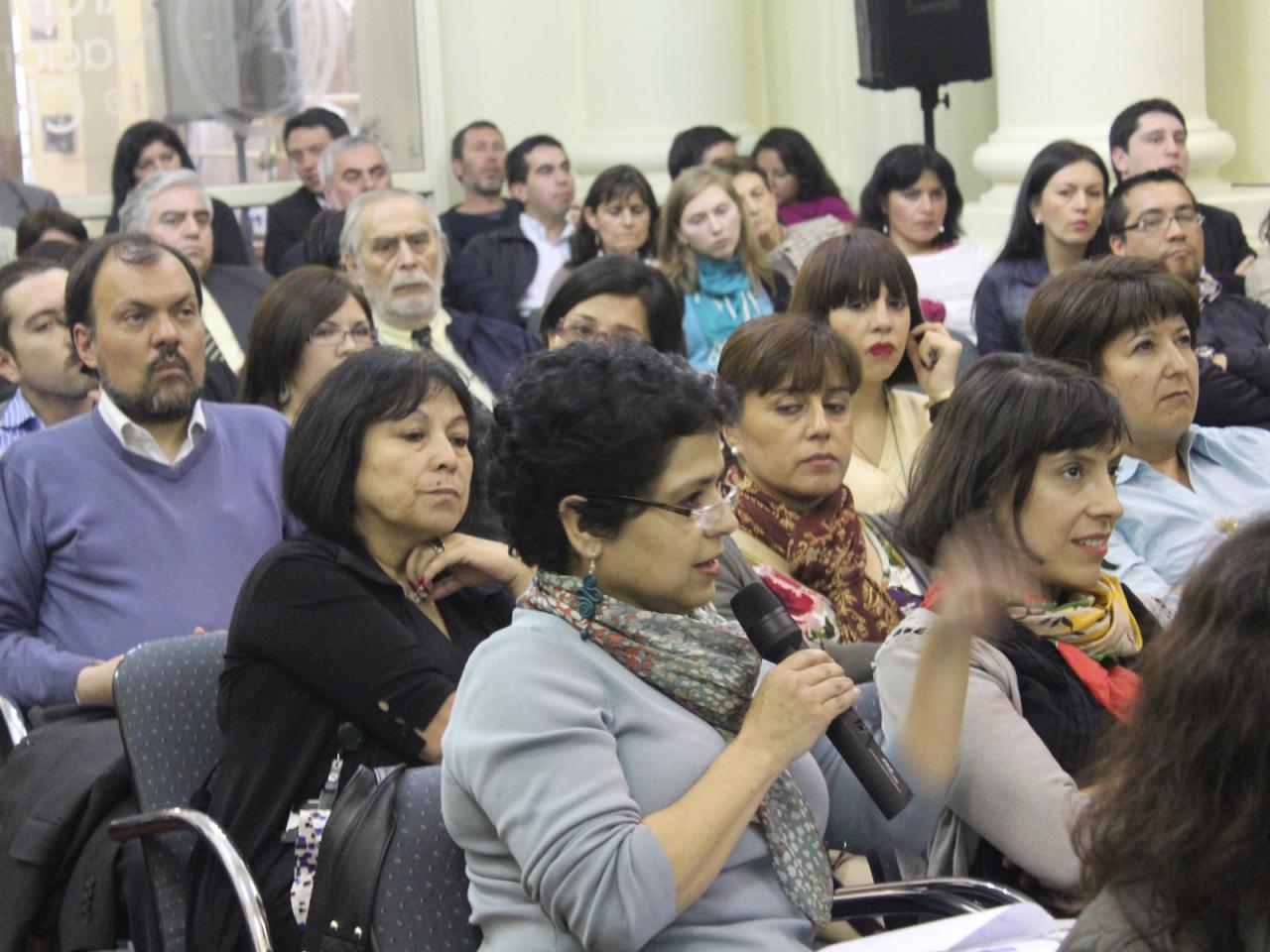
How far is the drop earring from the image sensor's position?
2055 mm

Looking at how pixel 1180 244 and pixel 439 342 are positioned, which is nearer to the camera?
pixel 1180 244

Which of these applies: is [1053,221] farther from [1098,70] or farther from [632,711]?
[632,711]

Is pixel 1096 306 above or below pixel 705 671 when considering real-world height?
above

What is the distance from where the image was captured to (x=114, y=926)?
2797mm

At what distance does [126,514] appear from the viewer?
10.9 feet

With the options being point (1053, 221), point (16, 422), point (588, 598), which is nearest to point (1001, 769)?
point (588, 598)

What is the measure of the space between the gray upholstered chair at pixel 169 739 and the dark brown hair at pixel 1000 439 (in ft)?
3.28

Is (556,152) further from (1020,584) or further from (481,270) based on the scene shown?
(1020,584)

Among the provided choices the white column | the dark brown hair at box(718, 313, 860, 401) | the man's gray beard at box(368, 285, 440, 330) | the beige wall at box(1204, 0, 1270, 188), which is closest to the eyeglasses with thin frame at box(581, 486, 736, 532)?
the dark brown hair at box(718, 313, 860, 401)

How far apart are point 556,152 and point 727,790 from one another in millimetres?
5592

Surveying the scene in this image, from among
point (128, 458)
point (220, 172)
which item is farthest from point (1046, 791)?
point (220, 172)

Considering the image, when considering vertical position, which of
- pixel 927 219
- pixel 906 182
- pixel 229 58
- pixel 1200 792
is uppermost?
pixel 229 58

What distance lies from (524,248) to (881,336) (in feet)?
9.27

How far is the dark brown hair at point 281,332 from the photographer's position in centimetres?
399
